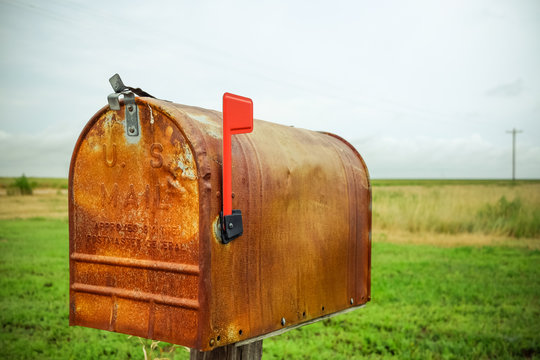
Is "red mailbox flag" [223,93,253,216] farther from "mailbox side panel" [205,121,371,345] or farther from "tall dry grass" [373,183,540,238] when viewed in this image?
"tall dry grass" [373,183,540,238]

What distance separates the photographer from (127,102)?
1.60 metres

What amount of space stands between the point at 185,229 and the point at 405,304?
14.9ft

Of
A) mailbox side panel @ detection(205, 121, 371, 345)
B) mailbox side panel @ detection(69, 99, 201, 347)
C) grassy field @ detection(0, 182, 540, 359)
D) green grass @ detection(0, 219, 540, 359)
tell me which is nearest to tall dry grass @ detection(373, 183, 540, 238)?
grassy field @ detection(0, 182, 540, 359)

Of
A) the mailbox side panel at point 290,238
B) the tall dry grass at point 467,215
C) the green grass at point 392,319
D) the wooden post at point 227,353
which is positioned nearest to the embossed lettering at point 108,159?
the mailbox side panel at point 290,238

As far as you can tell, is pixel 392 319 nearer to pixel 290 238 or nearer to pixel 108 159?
pixel 290 238

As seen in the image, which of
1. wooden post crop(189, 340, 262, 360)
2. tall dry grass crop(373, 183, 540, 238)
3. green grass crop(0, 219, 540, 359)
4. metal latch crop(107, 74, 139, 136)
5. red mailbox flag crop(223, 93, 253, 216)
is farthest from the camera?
tall dry grass crop(373, 183, 540, 238)

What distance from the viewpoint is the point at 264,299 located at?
1727mm

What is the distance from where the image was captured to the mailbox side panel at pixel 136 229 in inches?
59.3

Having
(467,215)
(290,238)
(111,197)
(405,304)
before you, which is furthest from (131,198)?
(467,215)

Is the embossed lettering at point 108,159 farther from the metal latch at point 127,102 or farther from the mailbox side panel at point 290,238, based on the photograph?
the mailbox side panel at point 290,238

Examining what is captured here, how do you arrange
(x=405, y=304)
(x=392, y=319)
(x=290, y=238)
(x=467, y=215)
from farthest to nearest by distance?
(x=467, y=215), (x=405, y=304), (x=392, y=319), (x=290, y=238)

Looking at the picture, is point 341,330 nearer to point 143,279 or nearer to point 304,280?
point 304,280

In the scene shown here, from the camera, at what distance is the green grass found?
4129 millimetres

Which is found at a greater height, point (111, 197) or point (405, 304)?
point (111, 197)
